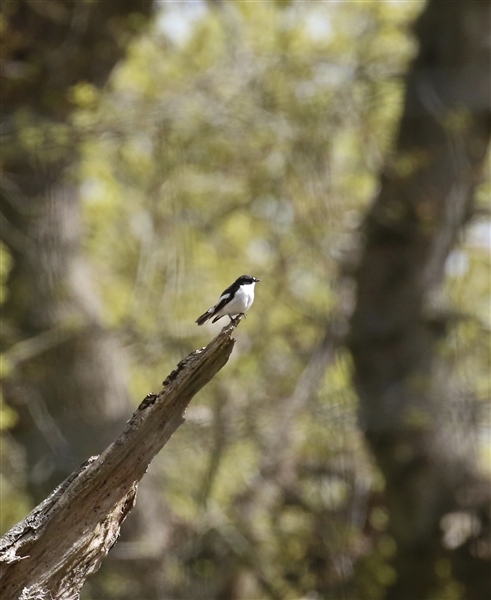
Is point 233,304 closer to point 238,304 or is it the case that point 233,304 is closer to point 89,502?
point 238,304

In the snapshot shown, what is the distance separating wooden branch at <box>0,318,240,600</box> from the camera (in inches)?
147

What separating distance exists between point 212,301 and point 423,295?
2739 millimetres

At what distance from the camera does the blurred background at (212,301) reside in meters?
9.54

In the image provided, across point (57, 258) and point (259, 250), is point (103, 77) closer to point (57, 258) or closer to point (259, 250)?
point (57, 258)

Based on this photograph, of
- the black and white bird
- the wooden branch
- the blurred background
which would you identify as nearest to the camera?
the wooden branch

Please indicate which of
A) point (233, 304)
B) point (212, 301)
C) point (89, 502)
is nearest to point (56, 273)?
point (212, 301)

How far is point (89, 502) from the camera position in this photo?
377 centimetres

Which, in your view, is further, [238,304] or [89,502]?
[238,304]

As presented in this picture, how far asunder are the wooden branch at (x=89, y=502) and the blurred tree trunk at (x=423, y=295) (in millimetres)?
6088

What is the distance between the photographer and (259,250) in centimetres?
1324

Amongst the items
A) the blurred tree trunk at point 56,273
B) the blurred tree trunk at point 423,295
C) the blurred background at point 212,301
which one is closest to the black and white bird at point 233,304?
the blurred background at point 212,301

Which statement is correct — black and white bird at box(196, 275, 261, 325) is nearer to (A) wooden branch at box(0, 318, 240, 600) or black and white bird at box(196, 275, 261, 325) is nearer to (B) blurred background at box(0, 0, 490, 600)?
(A) wooden branch at box(0, 318, 240, 600)

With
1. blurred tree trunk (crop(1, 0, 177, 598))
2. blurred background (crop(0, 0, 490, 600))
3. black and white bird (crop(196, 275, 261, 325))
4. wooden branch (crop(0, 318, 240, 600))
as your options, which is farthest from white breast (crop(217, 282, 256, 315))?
blurred tree trunk (crop(1, 0, 177, 598))

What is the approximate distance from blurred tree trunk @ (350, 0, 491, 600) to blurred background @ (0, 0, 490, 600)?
0.52 feet
